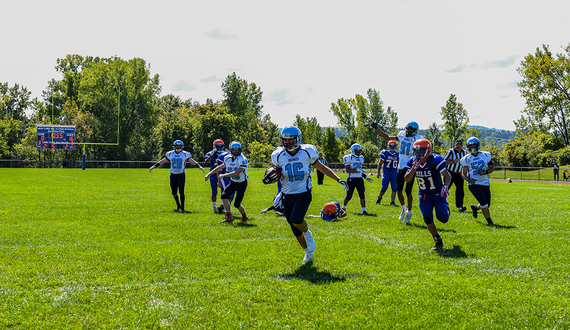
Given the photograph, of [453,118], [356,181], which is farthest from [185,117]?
[356,181]

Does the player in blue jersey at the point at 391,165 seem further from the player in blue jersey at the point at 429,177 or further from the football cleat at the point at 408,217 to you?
the player in blue jersey at the point at 429,177

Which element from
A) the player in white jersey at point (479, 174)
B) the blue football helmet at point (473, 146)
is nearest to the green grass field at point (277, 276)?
the player in white jersey at point (479, 174)

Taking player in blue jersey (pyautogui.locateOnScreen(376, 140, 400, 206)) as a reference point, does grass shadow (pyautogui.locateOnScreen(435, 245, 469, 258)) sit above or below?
below

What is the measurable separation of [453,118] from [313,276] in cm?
7113

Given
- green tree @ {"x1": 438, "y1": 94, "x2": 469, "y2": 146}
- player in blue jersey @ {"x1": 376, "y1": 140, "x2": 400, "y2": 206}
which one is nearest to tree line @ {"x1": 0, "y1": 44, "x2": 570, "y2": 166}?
green tree @ {"x1": 438, "y1": 94, "x2": 469, "y2": 146}

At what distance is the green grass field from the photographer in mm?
4113

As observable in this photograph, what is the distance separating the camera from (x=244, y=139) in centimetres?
7612

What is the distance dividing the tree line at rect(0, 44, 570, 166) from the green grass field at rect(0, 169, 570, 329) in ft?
163

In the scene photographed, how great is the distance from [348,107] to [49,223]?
72.9 meters

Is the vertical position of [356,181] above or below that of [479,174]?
below

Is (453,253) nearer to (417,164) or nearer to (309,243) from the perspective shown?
(417,164)

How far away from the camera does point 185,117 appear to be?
71062 mm

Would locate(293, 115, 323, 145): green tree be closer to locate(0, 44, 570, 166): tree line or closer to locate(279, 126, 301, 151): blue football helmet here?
locate(0, 44, 570, 166): tree line

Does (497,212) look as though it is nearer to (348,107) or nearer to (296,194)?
(296,194)
